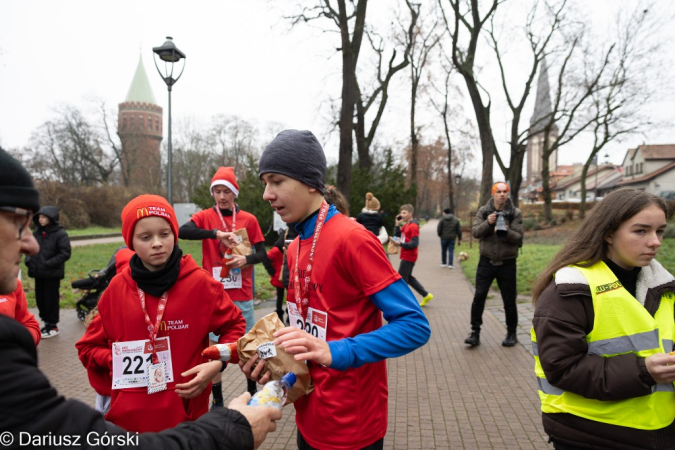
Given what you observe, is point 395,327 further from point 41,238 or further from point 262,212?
point 262,212

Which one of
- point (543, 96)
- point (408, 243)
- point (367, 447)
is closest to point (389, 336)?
point (367, 447)

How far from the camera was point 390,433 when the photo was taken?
3986mm

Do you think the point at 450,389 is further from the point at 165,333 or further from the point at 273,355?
the point at 273,355

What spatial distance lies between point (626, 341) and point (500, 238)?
4.19 metres

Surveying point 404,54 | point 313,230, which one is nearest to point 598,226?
point 313,230

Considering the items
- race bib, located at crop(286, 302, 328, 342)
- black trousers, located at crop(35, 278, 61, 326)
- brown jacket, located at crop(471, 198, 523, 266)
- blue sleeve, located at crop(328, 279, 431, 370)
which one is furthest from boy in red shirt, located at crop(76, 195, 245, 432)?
black trousers, located at crop(35, 278, 61, 326)

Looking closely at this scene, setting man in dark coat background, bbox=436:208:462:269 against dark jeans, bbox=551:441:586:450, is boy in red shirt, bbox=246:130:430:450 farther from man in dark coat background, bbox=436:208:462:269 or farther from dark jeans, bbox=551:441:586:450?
man in dark coat background, bbox=436:208:462:269

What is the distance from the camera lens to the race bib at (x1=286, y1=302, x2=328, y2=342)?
74.9 inches

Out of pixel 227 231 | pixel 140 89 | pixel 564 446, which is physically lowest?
pixel 564 446

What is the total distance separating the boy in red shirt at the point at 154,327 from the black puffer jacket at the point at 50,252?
17.8ft

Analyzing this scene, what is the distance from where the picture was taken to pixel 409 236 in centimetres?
869

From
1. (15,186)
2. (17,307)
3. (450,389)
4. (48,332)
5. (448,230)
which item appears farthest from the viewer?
(448,230)

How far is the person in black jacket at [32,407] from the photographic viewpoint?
0.94 metres

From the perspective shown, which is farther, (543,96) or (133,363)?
(543,96)
